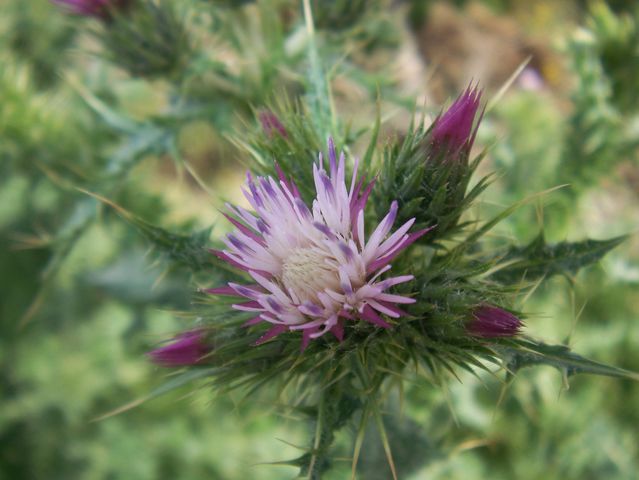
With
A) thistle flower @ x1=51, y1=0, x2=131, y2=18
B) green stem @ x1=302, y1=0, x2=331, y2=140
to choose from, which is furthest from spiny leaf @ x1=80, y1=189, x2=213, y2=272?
thistle flower @ x1=51, y1=0, x2=131, y2=18

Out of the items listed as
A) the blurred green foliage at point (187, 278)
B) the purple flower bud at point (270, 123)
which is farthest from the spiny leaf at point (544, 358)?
the blurred green foliage at point (187, 278)

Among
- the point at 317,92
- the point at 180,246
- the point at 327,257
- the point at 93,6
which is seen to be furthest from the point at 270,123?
the point at 93,6

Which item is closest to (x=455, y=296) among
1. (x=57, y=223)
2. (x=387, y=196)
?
(x=387, y=196)

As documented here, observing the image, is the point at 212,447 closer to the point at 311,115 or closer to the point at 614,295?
the point at 311,115

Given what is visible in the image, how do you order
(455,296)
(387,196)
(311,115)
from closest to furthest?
(455,296) < (387,196) < (311,115)

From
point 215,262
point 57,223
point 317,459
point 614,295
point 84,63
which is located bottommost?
point 57,223

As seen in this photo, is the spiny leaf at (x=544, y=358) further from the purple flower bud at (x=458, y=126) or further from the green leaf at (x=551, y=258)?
the purple flower bud at (x=458, y=126)
